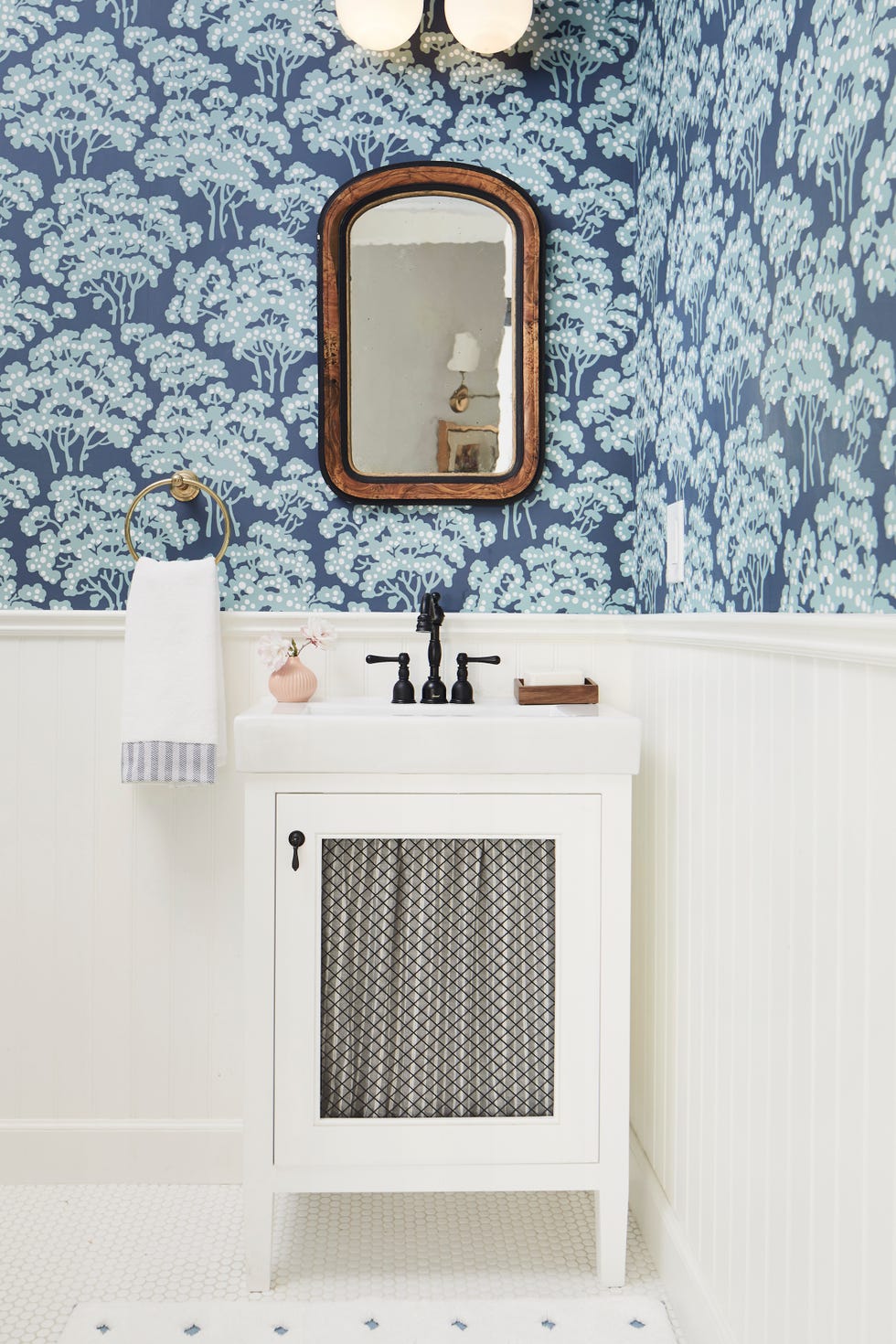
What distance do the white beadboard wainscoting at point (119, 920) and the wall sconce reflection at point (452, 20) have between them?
1.10 m

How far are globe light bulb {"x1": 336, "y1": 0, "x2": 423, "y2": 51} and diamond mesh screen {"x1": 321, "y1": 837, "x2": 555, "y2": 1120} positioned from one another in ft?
4.94

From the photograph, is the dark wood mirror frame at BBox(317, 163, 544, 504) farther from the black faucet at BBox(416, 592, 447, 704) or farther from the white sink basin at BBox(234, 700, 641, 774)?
the white sink basin at BBox(234, 700, 641, 774)

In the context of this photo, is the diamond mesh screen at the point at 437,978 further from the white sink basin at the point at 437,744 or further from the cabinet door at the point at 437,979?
the white sink basin at the point at 437,744

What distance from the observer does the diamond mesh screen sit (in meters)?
1.58

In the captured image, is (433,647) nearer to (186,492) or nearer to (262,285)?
(186,492)

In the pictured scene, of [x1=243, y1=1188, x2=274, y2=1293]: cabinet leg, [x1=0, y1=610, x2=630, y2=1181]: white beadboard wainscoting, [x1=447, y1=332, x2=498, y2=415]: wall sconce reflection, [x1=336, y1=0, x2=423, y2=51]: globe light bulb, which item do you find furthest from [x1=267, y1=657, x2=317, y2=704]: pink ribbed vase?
[x1=336, y1=0, x2=423, y2=51]: globe light bulb

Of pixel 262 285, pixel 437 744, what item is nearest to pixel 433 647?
pixel 437 744

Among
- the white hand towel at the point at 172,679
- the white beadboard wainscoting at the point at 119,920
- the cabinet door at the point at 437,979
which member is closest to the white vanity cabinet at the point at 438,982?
the cabinet door at the point at 437,979

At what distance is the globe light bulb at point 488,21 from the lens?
1805 millimetres

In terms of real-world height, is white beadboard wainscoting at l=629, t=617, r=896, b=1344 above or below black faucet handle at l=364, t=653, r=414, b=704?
below

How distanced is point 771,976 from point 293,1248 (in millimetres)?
1062

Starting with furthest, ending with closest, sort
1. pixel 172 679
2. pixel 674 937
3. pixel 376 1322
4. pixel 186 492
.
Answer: pixel 186 492 → pixel 172 679 → pixel 674 937 → pixel 376 1322

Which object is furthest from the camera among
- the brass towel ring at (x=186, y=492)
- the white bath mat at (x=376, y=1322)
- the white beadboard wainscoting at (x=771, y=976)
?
the brass towel ring at (x=186, y=492)

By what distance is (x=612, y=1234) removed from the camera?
5.23ft
